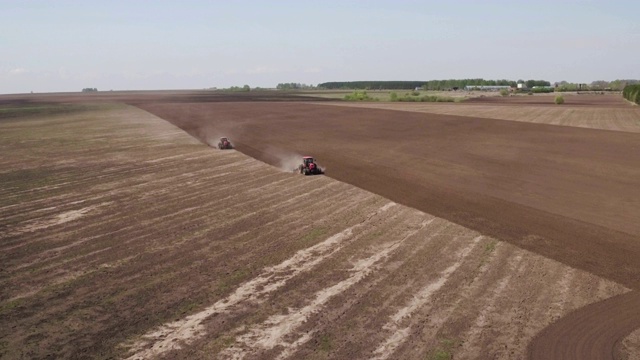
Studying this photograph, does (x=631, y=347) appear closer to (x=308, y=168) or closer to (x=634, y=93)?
(x=308, y=168)

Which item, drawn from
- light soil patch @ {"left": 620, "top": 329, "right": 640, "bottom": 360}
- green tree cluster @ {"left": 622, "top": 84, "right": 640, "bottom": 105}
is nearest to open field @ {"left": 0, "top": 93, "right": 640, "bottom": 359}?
light soil patch @ {"left": 620, "top": 329, "right": 640, "bottom": 360}

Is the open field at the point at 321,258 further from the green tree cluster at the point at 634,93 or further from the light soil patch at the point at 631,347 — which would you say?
the green tree cluster at the point at 634,93

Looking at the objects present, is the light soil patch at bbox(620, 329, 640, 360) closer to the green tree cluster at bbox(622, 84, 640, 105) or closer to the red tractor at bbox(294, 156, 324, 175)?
the red tractor at bbox(294, 156, 324, 175)

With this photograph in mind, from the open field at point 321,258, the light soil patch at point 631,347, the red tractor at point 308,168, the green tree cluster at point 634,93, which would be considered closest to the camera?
the light soil patch at point 631,347

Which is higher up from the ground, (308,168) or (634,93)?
(634,93)

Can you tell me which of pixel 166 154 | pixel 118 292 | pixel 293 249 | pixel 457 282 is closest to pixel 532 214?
pixel 457 282

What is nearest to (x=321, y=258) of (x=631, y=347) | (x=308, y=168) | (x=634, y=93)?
(x=631, y=347)

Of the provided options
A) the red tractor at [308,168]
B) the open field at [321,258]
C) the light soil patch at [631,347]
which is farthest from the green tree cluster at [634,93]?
the light soil patch at [631,347]

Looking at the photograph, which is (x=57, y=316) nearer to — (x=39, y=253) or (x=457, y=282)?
(x=39, y=253)
